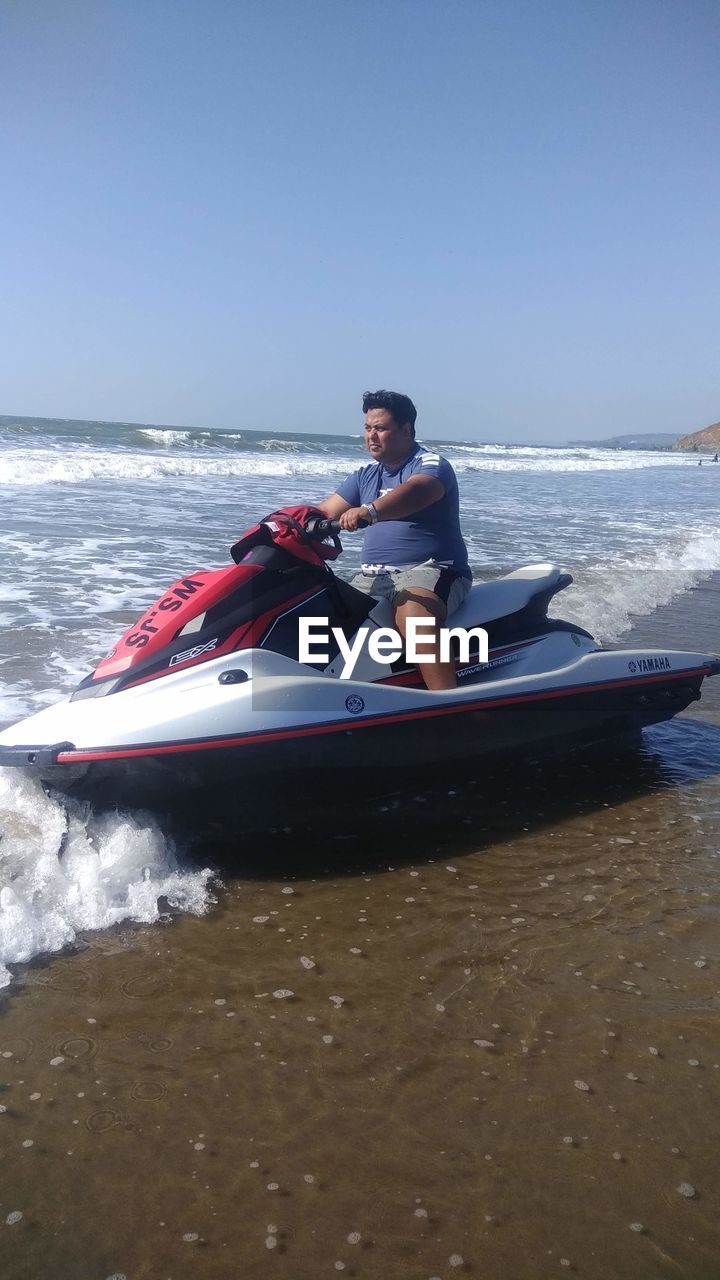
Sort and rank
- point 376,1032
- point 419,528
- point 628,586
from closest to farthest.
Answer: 1. point 376,1032
2. point 419,528
3. point 628,586

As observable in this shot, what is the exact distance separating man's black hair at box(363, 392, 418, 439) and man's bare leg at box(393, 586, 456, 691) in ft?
2.54

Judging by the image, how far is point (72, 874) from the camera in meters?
2.97

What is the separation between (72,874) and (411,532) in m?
2.04

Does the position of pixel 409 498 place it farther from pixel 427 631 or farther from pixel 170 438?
pixel 170 438

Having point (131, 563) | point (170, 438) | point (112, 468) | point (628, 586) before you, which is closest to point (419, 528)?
point (131, 563)

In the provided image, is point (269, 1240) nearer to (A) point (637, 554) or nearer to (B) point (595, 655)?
(B) point (595, 655)

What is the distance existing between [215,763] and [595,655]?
2177mm

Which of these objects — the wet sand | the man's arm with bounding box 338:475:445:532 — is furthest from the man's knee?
the wet sand

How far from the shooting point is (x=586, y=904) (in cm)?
322

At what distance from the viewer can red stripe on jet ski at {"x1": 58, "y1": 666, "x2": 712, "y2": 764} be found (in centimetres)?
301

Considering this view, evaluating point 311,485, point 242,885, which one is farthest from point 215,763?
point 311,485

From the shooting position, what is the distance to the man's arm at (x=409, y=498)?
149 inches

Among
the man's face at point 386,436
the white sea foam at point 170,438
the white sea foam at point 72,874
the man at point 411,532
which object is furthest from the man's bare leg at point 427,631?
the white sea foam at point 170,438

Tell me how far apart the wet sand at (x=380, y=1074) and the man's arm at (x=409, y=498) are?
132 centimetres
